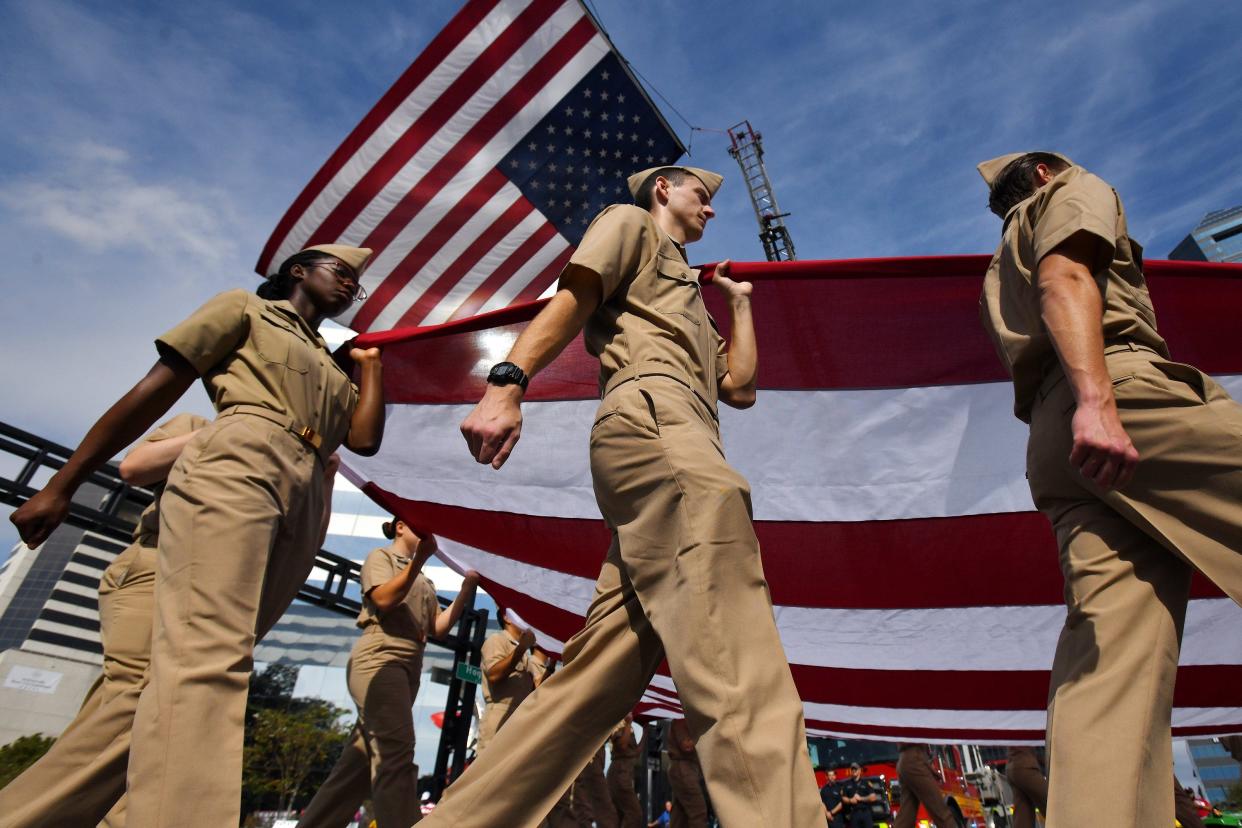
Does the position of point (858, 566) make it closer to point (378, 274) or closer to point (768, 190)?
point (378, 274)

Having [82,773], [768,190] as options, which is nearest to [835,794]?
[82,773]

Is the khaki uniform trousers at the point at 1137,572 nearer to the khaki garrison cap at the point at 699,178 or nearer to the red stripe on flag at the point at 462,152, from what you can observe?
the khaki garrison cap at the point at 699,178

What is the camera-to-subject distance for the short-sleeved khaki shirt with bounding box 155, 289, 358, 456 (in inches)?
58.2

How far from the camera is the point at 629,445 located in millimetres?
1084

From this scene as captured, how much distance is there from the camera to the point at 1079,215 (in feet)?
4.03

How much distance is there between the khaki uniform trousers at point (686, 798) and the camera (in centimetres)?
568

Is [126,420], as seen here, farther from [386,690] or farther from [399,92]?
[399,92]

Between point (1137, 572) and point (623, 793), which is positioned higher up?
point (1137, 572)

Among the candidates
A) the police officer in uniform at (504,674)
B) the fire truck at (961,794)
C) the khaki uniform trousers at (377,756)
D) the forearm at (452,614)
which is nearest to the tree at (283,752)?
the fire truck at (961,794)

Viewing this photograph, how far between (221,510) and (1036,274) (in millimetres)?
1553

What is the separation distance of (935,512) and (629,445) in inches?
84.5

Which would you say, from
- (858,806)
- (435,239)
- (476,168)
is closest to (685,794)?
(858,806)

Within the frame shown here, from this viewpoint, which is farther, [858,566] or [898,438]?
[858,566]

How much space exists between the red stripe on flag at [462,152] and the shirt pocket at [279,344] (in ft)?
8.16
